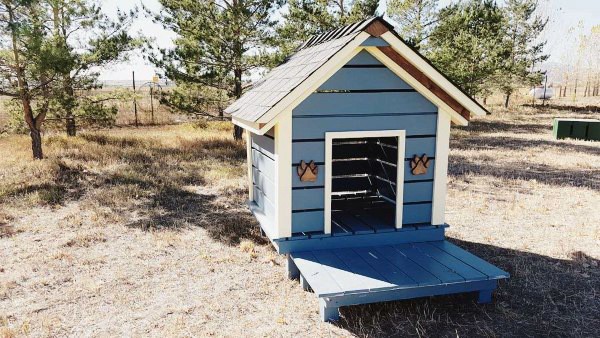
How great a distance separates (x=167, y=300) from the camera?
444 centimetres

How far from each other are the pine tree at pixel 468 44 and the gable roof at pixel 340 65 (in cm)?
1387

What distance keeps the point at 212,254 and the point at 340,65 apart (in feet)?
9.68

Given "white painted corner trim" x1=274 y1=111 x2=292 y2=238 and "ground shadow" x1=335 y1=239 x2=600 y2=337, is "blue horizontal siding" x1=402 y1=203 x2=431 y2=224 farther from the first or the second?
"white painted corner trim" x1=274 y1=111 x2=292 y2=238

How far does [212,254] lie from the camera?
18.5 feet

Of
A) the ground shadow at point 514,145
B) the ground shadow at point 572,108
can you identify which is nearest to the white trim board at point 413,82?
the ground shadow at point 514,145

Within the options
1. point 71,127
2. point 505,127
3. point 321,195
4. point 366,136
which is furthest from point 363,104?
point 505,127

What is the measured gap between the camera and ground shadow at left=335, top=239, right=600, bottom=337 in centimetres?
384

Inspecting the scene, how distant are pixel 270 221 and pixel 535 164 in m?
9.11

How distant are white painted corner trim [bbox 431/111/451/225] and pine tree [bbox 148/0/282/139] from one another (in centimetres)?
908

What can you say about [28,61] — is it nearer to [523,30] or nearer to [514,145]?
[514,145]

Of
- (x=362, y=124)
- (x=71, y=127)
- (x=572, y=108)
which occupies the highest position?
(x=362, y=124)

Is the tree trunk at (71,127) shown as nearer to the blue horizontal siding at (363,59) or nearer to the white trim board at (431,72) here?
the blue horizontal siding at (363,59)

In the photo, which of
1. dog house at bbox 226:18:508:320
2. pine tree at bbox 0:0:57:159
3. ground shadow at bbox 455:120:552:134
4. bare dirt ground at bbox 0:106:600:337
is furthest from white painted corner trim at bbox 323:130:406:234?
ground shadow at bbox 455:120:552:134

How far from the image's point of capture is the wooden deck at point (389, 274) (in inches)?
150
